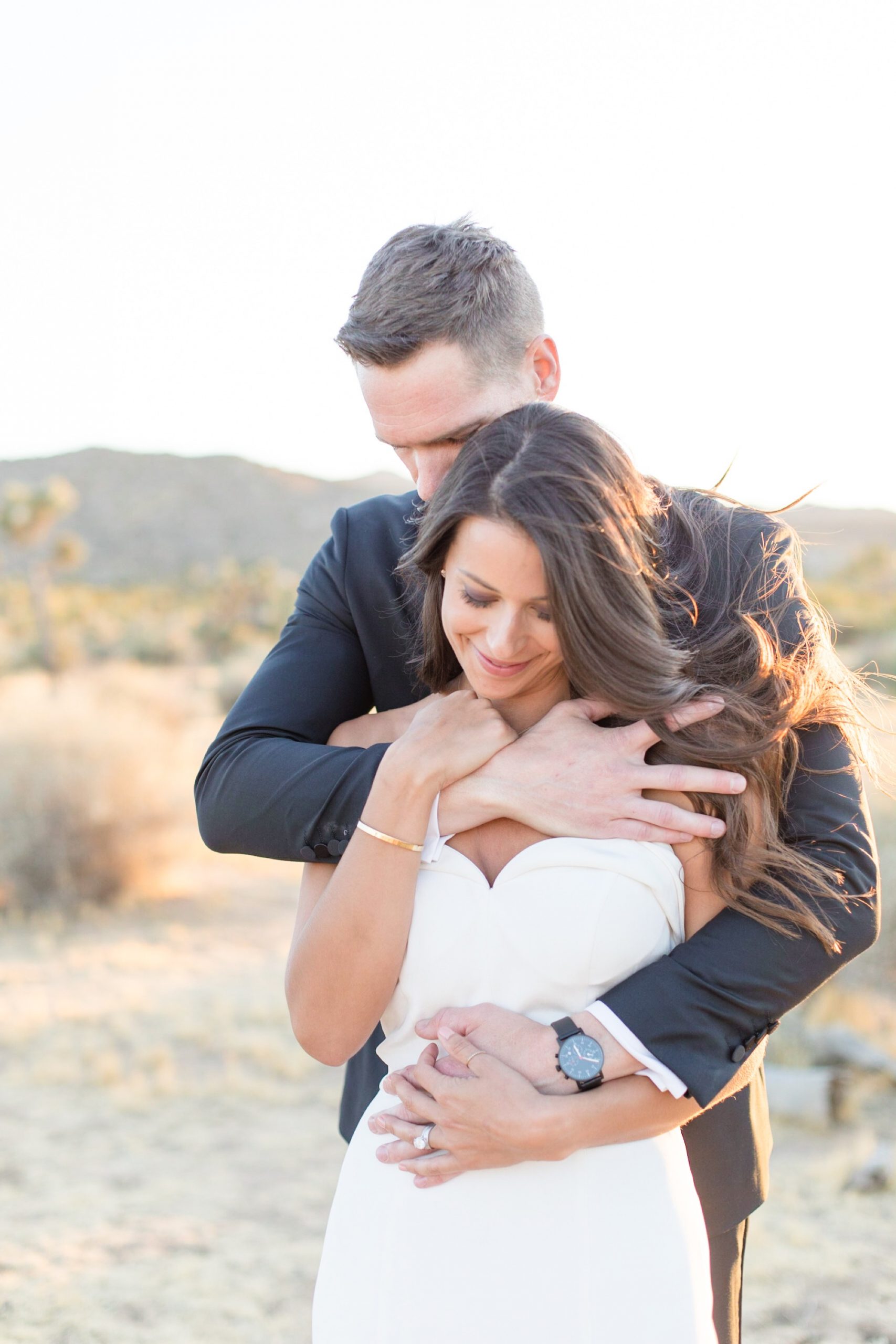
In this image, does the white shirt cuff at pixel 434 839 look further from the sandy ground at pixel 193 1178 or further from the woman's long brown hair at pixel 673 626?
the sandy ground at pixel 193 1178

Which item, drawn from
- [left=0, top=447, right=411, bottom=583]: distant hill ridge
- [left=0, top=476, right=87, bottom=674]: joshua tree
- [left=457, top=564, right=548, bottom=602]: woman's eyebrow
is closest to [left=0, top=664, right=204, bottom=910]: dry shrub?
[left=457, top=564, right=548, bottom=602]: woman's eyebrow

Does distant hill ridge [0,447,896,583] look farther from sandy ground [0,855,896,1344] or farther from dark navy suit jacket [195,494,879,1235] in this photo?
dark navy suit jacket [195,494,879,1235]

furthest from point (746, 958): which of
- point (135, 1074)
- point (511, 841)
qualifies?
point (135, 1074)

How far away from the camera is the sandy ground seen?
4.21 metres

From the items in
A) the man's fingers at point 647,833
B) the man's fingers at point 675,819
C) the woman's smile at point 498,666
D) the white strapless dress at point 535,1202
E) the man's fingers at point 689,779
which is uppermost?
the woman's smile at point 498,666

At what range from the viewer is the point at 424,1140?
64.2 inches

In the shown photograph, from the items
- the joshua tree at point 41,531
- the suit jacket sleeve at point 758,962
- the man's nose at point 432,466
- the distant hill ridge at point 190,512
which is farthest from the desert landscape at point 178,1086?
the distant hill ridge at point 190,512

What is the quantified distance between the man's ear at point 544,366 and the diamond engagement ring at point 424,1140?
54.4 inches

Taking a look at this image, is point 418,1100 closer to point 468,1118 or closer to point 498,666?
point 468,1118

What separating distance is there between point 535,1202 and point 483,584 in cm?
92

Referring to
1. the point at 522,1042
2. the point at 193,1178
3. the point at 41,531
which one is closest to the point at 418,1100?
the point at 522,1042

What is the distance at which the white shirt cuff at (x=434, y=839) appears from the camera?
1.73 metres

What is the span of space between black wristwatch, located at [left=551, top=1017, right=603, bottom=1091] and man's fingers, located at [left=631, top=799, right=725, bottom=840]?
33 cm

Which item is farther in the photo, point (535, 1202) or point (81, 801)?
point (81, 801)
